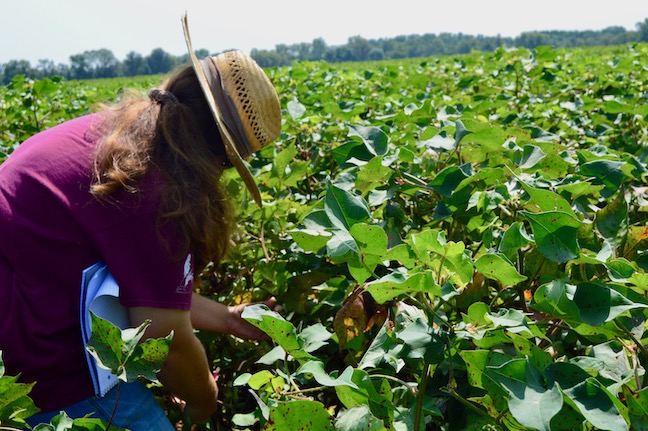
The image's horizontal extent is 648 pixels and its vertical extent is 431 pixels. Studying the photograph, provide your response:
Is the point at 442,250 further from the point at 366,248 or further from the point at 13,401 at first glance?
the point at 13,401

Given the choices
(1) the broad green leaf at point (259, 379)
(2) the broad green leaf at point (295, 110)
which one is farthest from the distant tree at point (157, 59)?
(1) the broad green leaf at point (259, 379)

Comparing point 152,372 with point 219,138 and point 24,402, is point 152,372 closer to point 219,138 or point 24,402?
point 24,402

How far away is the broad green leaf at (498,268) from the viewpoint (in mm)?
867

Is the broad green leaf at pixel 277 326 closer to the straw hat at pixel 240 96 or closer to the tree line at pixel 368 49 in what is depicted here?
the straw hat at pixel 240 96

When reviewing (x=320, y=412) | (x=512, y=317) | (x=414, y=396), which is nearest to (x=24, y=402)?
(x=320, y=412)

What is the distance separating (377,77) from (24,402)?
507 cm

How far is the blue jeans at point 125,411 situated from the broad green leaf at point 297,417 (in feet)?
3.08

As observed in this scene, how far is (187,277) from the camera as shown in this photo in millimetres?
1586

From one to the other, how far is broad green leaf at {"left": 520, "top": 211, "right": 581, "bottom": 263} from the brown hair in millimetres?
919

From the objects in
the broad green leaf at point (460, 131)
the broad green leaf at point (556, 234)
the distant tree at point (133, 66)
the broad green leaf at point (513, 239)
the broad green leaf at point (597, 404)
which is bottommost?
the distant tree at point (133, 66)

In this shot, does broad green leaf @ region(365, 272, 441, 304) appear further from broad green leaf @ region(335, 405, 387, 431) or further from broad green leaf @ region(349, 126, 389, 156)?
broad green leaf @ region(349, 126, 389, 156)

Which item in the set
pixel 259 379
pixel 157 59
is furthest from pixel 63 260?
pixel 157 59

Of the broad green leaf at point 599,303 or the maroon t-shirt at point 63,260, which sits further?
the maroon t-shirt at point 63,260

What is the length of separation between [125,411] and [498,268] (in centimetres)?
112
